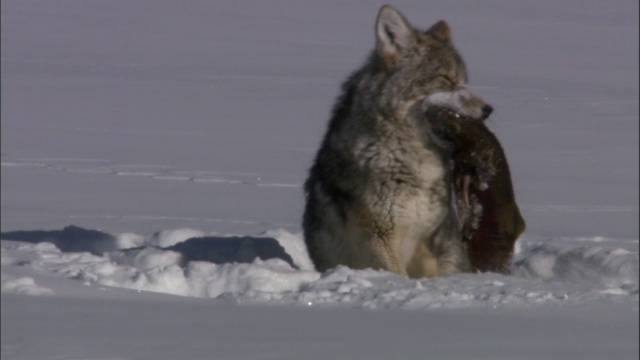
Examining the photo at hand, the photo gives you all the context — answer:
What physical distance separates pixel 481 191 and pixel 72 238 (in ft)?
9.83

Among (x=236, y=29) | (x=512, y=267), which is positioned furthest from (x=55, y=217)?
(x=236, y=29)

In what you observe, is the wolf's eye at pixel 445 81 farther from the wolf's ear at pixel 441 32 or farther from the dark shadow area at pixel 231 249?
the dark shadow area at pixel 231 249

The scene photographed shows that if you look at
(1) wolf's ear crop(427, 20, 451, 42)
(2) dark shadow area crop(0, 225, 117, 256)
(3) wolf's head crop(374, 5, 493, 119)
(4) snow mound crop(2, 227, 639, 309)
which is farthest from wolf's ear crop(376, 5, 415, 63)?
(2) dark shadow area crop(0, 225, 117, 256)

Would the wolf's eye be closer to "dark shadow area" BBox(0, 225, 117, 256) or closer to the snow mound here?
the snow mound

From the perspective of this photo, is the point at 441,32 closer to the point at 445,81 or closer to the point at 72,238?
the point at 445,81

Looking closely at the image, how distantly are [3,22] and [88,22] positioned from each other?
246 cm

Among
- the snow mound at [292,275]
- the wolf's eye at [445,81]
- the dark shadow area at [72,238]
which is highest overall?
the wolf's eye at [445,81]

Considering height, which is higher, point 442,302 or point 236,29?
point 236,29

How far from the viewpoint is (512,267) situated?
753 centimetres

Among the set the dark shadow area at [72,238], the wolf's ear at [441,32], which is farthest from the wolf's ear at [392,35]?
the dark shadow area at [72,238]

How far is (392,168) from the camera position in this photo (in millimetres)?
6805

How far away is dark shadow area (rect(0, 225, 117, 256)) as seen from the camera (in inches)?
317

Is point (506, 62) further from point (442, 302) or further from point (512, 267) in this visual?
point (442, 302)

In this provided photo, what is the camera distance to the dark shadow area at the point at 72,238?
8.06 m
